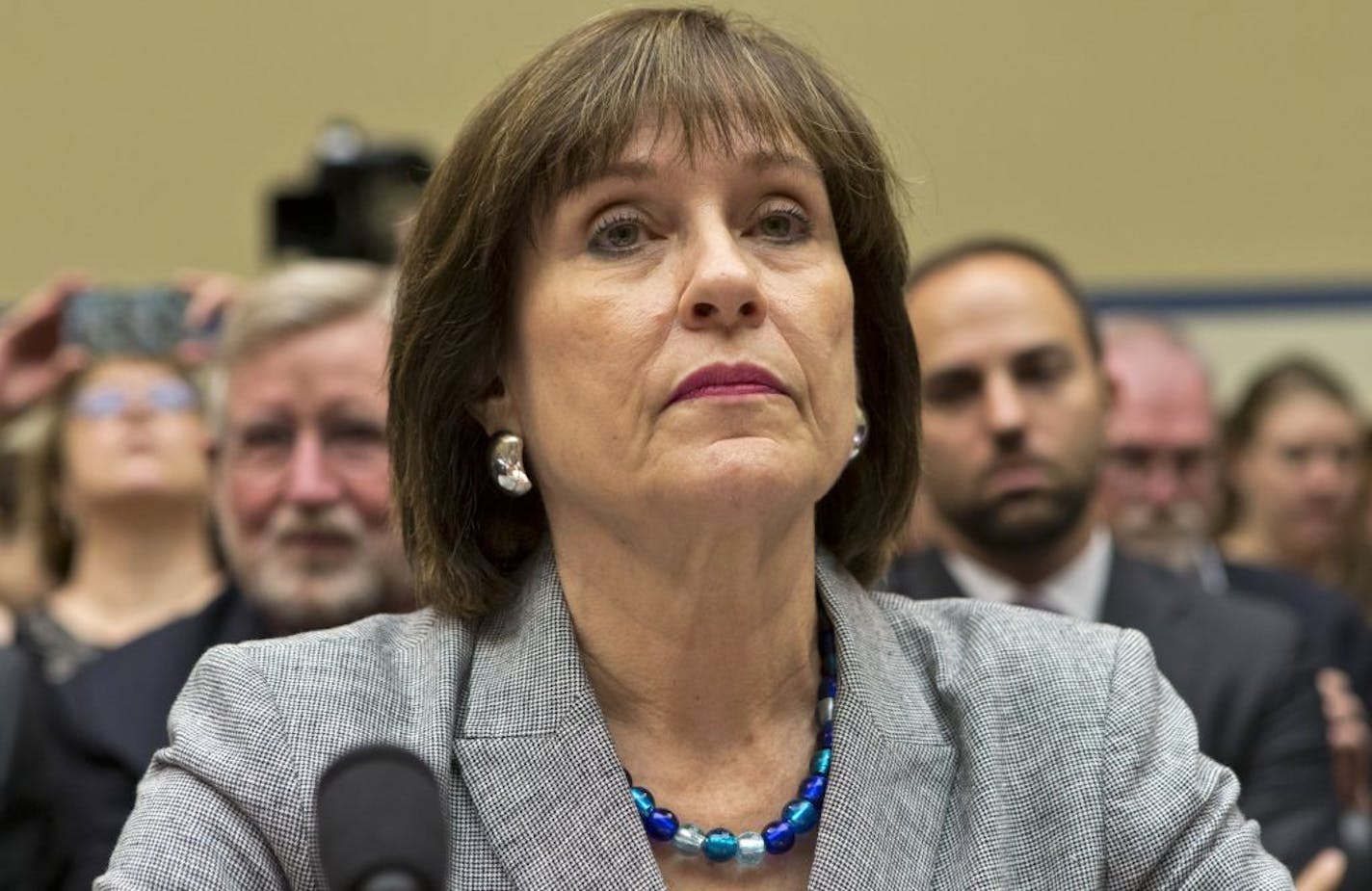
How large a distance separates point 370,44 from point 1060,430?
451 cm

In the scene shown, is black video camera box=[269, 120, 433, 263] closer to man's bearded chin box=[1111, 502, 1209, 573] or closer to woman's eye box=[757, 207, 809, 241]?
man's bearded chin box=[1111, 502, 1209, 573]

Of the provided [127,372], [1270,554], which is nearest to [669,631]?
[127,372]

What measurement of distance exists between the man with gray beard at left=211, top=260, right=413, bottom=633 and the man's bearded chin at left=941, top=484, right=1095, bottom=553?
1.12 m

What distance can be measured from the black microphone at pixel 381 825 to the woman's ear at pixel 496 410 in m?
0.87

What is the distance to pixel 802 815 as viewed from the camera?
236 cm

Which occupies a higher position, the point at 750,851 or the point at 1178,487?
the point at 750,851

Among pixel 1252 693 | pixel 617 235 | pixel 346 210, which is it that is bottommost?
pixel 1252 693

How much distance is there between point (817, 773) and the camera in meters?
2.41

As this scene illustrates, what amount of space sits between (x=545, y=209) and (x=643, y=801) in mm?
640

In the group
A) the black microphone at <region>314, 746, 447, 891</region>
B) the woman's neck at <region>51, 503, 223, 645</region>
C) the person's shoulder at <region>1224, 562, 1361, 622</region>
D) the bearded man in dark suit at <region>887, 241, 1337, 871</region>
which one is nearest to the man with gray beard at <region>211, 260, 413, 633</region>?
the woman's neck at <region>51, 503, 223, 645</region>

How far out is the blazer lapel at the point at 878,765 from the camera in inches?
90.7

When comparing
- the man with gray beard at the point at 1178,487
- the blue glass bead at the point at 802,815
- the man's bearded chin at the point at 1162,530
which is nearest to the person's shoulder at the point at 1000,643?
the blue glass bead at the point at 802,815

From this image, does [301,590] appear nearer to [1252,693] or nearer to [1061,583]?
[1061,583]

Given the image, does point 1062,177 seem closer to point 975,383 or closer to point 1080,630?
point 975,383
